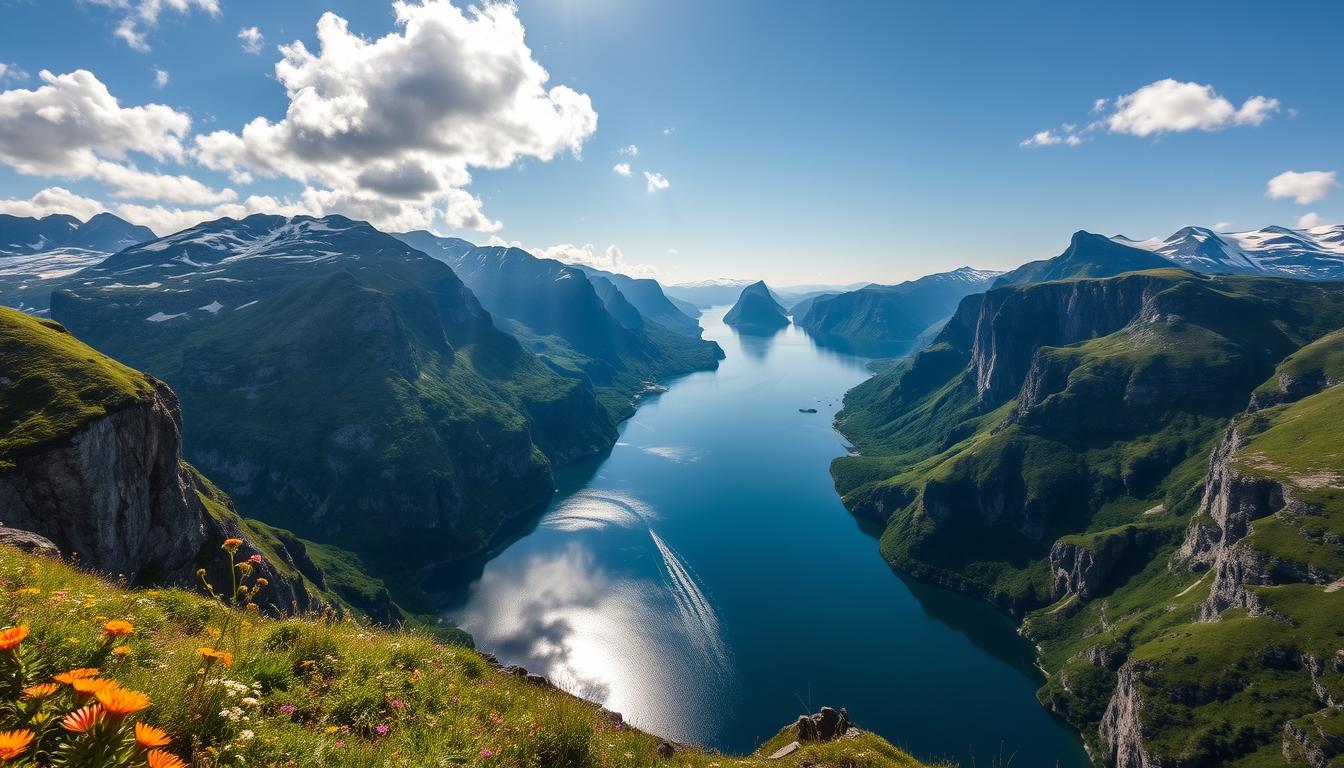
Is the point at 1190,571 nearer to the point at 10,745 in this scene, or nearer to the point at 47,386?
the point at 10,745

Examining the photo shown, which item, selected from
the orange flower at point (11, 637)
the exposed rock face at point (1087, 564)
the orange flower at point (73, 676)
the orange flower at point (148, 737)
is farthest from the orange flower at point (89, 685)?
the exposed rock face at point (1087, 564)

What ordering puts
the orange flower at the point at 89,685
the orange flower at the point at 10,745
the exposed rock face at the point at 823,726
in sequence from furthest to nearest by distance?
the exposed rock face at the point at 823,726, the orange flower at the point at 89,685, the orange flower at the point at 10,745

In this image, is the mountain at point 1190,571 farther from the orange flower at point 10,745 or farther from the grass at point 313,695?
the orange flower at point 10,745

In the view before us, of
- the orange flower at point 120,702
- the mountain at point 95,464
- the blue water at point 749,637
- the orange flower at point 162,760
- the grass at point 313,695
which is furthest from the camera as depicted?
the blue water at point 749,637

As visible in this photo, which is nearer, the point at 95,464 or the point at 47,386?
the point at 95,464

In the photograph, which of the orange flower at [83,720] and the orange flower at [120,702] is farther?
the orange flower at [120,702]

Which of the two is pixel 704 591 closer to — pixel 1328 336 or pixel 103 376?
pixel 103 376

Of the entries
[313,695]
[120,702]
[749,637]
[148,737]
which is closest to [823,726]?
[313,695]
